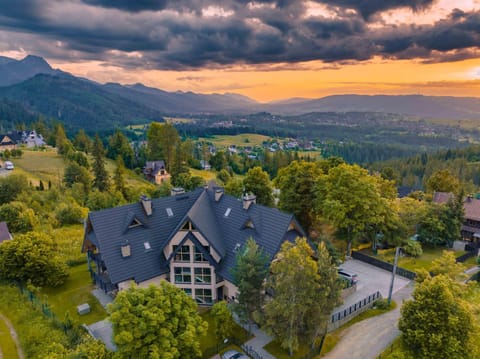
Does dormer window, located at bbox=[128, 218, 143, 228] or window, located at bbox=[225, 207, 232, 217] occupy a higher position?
window, located at bbox=[225, 207, 232, 217]

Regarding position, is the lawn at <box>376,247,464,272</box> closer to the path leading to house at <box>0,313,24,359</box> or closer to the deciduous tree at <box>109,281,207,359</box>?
the deciduous tree at <box>109,281,207,359</box>

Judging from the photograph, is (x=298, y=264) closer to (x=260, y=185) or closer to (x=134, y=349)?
(x=134, y=349)

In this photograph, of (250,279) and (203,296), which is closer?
(250,279)

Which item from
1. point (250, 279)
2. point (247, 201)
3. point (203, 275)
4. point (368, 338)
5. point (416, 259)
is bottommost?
point (368, 338)

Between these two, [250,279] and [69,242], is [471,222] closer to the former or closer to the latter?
[250,279]

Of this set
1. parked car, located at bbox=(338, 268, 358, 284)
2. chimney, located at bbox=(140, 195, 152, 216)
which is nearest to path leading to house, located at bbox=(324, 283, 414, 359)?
parked car, located at bbox=(338, 268, 358, 284)

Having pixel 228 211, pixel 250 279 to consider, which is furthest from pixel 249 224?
pixel 250 279

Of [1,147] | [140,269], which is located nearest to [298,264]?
[140,269]
